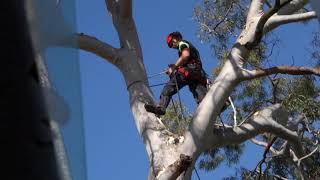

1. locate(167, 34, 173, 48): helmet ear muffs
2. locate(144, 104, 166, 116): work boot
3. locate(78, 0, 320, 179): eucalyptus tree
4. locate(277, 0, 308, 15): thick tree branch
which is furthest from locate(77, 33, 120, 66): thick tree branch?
locate(277, 0, 308, 15): thick tree branch

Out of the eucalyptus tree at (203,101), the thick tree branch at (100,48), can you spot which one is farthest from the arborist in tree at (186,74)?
the thick tree branch at (100,48)

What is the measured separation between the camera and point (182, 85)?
16.7ft

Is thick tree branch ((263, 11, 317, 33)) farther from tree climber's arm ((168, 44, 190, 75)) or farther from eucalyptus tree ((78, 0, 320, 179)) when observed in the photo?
tree climber's arm ((168, 44, 190, 75))

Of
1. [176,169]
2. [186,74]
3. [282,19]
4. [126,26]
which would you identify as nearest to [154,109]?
[186,74]

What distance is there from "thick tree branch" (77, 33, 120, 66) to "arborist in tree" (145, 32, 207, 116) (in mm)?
545

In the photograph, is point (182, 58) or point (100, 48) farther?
point (100, 48)

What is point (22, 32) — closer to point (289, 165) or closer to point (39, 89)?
point (39, 89)

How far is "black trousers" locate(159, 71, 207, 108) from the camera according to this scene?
4.96 m

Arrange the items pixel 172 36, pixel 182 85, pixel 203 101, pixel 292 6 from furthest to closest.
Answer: pixel 292 6
pixel 172 36
pixel 182 85
pixel 203 101

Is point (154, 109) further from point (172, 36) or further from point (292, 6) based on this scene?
point (292, 6)

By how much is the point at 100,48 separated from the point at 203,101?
1.22 m

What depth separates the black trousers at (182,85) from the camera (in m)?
4.96

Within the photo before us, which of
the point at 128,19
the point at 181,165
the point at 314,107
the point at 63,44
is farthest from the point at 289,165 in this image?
the point at 63,44

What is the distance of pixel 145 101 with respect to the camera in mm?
4859
